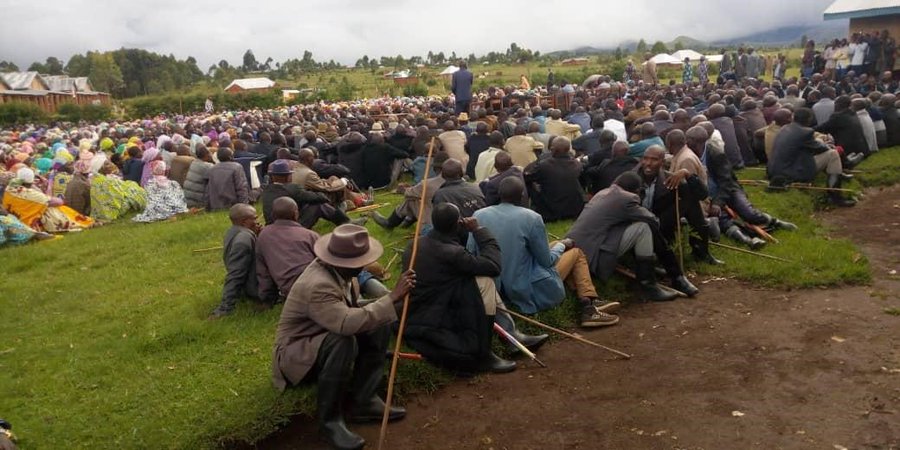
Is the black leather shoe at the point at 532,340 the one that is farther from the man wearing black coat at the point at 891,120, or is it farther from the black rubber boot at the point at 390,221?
the man wearing black coat at the point at 891,120

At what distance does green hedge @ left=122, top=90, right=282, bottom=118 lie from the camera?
4728 centimetres

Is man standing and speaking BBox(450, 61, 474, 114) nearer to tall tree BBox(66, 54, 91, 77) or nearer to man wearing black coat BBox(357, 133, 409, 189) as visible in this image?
man wearing black coat BBox(357, 133, 409, 189)

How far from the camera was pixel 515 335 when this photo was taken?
6.61 m

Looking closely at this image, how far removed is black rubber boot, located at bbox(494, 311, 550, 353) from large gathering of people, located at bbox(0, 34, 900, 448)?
2cm

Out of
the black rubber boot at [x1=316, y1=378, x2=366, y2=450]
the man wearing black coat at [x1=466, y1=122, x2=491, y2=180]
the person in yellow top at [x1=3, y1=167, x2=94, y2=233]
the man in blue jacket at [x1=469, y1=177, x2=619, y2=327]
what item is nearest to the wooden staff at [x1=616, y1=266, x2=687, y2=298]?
the man in blue jacket at [x1=469, y1=177, x2=619, y2=327]

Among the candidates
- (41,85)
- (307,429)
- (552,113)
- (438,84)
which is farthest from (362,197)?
(41,85)

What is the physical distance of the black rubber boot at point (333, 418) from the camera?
16.6 feet

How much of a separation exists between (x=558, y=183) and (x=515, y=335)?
3.87 metres

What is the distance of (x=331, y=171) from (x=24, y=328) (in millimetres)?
5724

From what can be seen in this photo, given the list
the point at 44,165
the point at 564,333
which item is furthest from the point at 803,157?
the point at 44,165

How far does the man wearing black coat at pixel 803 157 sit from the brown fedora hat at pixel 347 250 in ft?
27.8

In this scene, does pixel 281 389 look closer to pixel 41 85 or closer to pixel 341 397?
pixel 341 397

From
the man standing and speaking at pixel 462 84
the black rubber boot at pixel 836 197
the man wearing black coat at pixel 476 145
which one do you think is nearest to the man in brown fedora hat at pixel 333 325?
the man wearing black coat at pixel 476 145

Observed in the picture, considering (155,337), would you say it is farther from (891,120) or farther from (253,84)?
(253,84)
